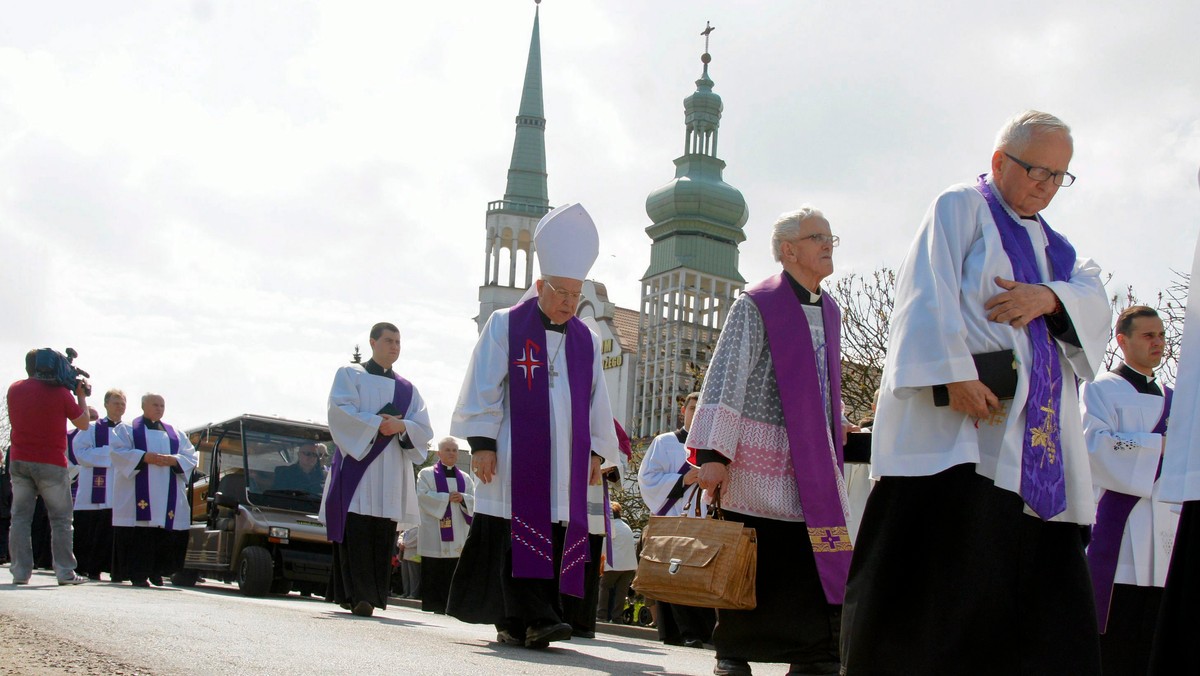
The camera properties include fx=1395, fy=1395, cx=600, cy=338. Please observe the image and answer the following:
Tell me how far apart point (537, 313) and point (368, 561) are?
3347 mm

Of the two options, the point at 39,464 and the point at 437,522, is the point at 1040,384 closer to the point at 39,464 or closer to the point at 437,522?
the point at 39,464

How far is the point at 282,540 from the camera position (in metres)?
15.6

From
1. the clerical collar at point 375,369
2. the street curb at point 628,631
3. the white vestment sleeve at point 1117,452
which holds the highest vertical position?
the clerical collar at point 375,369

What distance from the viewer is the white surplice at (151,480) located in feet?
50.2

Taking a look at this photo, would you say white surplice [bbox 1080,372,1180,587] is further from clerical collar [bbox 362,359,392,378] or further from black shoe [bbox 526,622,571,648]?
clerical collar [bbox 362,359,392,378]

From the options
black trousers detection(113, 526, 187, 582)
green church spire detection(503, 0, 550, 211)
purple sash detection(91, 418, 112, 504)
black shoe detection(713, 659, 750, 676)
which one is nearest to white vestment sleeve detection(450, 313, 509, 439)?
black shoe detection(713, 659, 750, 676)

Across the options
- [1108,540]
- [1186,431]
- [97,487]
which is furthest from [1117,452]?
[97,487]

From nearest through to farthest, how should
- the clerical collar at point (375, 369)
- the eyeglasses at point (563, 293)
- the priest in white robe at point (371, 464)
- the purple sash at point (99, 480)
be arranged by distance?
the eyeglasses at point (563, 293) < the priest in white robe at point (371, 464) < the clerical collar at point (375, 369) < the purple sash at point (99, 480)

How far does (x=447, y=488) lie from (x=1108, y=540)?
10.4 m

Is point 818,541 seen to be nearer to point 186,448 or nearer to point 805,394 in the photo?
point 805,394

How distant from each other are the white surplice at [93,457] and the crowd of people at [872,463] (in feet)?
12.8

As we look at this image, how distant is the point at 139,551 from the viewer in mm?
15375

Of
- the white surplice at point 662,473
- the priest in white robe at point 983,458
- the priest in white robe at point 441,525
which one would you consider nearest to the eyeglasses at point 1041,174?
the priest in white robe at point 983,458

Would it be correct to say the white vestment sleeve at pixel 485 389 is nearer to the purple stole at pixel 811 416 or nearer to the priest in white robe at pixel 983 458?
the purple stole at pixel 811 416
